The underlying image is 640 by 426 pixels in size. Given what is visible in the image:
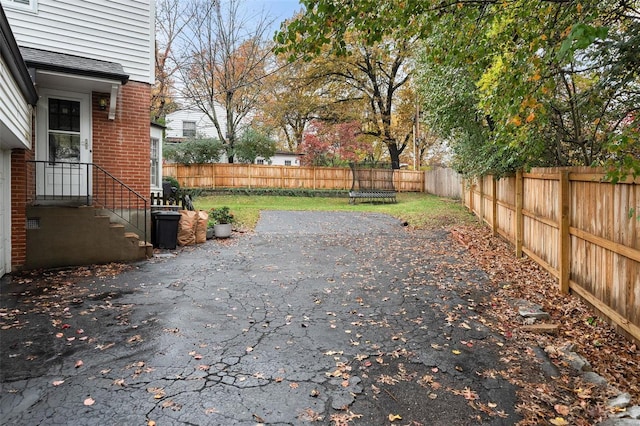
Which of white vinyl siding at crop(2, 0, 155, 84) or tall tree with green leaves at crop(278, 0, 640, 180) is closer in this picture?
tall tree with green leaves at crop(278, 0, 640, 180)

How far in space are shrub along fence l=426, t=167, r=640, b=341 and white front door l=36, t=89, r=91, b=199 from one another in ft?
27.9

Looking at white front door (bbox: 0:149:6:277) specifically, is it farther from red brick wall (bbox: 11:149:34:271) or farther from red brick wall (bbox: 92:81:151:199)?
red brick wall (bbox: 92:81:151:199)

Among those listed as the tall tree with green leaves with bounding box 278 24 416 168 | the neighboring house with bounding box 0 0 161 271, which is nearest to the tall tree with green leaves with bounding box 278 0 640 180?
the neighboring house with bounding box 0 0 161 271

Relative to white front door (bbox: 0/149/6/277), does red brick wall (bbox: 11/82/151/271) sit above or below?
above

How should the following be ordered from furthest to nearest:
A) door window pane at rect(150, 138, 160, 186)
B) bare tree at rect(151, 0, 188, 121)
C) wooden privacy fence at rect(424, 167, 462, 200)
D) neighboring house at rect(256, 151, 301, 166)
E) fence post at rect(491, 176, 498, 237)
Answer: neighboring house at rect(256, 151, 301, 166), bare tree at rect(151, 0, 188, 121), wooden privacy fence at rect(424, 167, 462, 200), door window pane at rect(150, 138, 160, 186), fence post at rect(491, 176, 498, 237)

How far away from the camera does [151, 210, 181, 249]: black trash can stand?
379 inches

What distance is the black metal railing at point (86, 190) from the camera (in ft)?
27.2

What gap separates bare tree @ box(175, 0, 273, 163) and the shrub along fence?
18.7 m

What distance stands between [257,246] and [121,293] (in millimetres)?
4347

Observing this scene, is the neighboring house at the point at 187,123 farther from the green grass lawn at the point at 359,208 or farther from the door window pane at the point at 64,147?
the door window pane at the point at 64,147

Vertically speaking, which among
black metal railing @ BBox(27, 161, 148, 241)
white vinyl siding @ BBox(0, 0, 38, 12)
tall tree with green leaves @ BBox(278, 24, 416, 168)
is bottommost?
black metal railing @ BBox(27, 161, 148, 241)

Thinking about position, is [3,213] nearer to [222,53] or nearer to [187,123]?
[222,53]

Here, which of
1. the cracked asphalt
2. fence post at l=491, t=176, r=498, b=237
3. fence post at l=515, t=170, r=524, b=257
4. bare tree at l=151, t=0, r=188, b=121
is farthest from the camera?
bare tree at l=151, t=0, r=188, b=121

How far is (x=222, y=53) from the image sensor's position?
2372 centimetres
